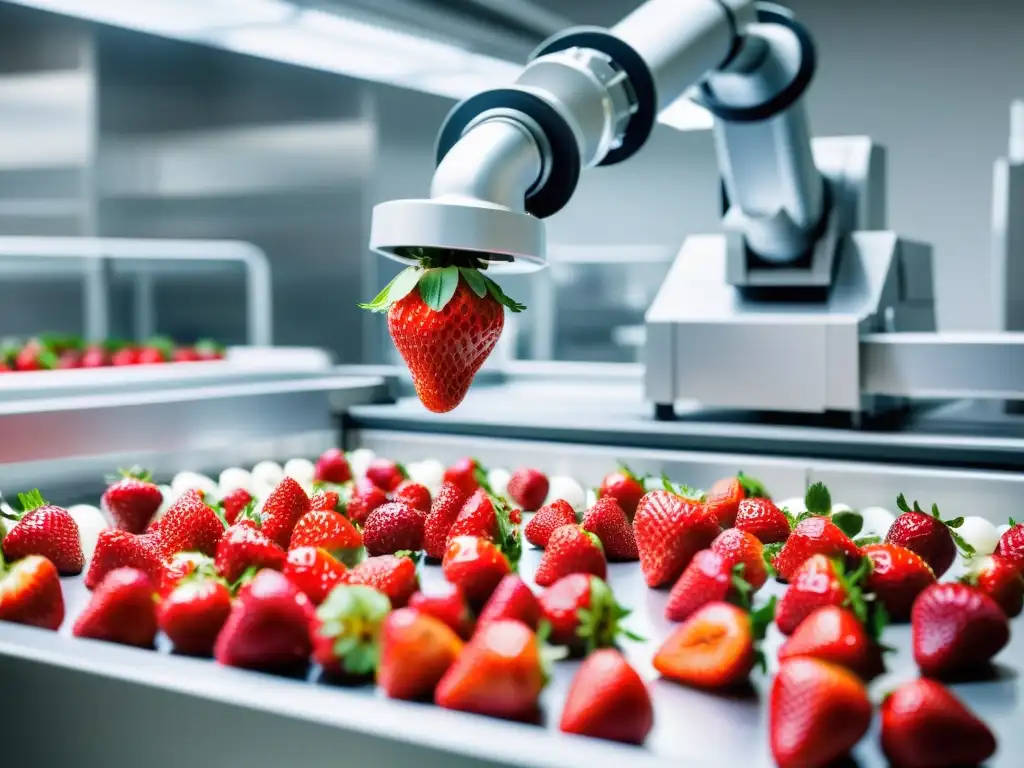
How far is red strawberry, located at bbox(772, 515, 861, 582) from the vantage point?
98cm

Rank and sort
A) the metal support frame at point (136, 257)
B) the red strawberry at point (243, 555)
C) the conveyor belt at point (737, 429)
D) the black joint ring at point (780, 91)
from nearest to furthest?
the red strawberry at point (243, 555) → the black joint ring at point (780, 91) → the conveyor belt at point (737, 429) → the metal support frame at point (136, 257)

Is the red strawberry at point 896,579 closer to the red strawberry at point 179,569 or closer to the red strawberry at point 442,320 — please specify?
the red strawberry at point 442,320

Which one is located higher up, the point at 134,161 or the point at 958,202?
the point at 134,161

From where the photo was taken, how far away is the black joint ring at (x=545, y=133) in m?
0.97

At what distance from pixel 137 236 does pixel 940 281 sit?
448 cm

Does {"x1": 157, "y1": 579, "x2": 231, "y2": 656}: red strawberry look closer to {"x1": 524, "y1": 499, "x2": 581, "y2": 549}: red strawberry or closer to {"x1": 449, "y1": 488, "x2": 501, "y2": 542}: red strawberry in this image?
{"x1": 449, "y1": 488, "x2": 501, "y2": 542}: red strawberry

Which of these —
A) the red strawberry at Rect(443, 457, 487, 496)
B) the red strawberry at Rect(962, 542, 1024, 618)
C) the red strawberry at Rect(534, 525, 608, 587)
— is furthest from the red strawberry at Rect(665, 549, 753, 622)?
the red strawberry at Rect(443, 457, 487, 496)

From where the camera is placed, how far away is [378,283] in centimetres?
632

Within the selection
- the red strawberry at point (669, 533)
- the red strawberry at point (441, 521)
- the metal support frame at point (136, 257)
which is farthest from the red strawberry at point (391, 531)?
the metal support frame at point (136, 257)

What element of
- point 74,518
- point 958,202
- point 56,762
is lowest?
point 56,762

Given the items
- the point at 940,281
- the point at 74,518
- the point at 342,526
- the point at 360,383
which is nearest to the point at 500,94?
the point at 342,526

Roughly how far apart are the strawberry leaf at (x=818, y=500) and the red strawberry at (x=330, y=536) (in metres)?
0.48

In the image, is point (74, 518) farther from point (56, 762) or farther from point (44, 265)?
point (44, 265)

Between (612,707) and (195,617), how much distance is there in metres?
0.33
